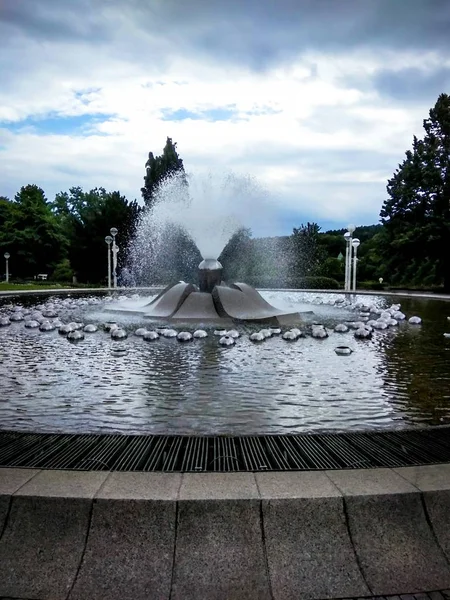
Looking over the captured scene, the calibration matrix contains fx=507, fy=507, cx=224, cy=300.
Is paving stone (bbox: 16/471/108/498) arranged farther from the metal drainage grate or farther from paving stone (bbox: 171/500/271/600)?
paving stone (bbox: 171/500/271/600)

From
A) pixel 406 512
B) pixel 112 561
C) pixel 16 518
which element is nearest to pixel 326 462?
pixel 406 512

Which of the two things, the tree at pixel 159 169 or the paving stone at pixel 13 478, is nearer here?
the paving stone at pixel 13 478

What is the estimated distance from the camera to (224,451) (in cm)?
388

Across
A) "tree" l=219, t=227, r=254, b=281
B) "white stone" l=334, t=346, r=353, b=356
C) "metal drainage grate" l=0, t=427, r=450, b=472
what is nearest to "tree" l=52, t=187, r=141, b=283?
"tree" l=219, t=227, r=254, b=281

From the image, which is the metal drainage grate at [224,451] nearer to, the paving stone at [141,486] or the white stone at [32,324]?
the paving stone at [141,486]

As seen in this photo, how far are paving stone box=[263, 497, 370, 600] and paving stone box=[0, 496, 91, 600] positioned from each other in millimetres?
984

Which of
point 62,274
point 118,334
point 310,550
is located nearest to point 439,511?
point 310,550

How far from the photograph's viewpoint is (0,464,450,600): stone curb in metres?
2.50

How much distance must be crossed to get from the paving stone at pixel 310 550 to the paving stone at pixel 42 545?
984 millimetres

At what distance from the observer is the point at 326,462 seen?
3.58 metres

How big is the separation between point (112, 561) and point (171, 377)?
396 cm

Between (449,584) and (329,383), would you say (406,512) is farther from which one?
(329,383)

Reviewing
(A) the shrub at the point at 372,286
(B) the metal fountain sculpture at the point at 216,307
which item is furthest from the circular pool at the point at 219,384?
(A) the shrub at the point at 372,286

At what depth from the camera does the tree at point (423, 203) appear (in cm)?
2886
